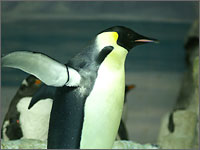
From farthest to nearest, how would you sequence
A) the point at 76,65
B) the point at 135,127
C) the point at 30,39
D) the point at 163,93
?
1. the point at 163,93
2. the point at 135,127
3. the point at 30,39
4. the point at 76,65

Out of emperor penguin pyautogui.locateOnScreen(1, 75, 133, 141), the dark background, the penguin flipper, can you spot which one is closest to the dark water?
the dark background

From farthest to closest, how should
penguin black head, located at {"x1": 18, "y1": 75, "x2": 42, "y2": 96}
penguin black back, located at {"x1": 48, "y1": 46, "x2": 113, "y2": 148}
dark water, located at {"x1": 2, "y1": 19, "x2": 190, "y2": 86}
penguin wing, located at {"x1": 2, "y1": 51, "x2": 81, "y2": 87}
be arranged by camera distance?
penguin black head, located at {"x1": 18, "y1": 75, "x2": 42, "y2": 96} → dark water, located at {"x1": 2, "y1": 19, "x2": 190, "y2": 86} → penguin black back, located at {"x1": 48, "y1": 46, "x2": 113, "y2": 148} → penguin wing, located at {"x1": 2, "y1": 51, "x2": 81, "y2": 87}

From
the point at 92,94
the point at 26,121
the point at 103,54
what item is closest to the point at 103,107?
the point at 92,94

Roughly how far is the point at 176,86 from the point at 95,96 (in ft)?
4.60

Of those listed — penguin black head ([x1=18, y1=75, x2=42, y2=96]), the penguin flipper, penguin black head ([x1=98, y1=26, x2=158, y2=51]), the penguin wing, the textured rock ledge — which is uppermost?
penguin black head ([x1=98, y1=26, x2=158, y2=51])

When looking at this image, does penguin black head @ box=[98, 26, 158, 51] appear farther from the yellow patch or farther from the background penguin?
the background penguin

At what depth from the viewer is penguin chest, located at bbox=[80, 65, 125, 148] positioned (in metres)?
1.52

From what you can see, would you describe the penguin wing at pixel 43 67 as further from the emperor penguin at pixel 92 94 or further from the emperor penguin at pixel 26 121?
the emperor penguin at pixel 26 121

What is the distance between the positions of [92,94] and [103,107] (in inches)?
2.9

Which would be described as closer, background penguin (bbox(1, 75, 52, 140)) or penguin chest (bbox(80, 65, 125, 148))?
penguin chest (bbox(80, 65, 125, 148))

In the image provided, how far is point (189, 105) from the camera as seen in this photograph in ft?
12.3

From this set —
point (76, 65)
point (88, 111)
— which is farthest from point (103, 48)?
point (88, 111)

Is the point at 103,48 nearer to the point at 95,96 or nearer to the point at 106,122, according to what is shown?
the point at 95,96

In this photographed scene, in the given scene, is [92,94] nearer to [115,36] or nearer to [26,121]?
[115,36]
